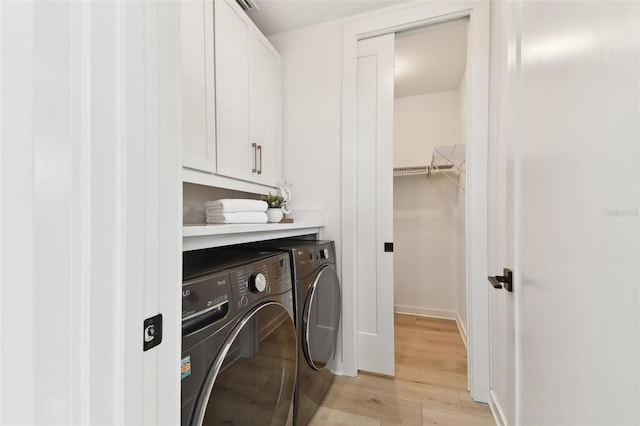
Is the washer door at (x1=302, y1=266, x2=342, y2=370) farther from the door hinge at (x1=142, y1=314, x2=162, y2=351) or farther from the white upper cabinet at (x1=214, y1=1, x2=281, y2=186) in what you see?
the door hinge at (x1=142, y1=314, x2=162, y2=351)

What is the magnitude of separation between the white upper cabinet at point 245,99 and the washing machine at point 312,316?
526 mm

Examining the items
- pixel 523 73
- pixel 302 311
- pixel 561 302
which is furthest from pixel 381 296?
pixel 523 73

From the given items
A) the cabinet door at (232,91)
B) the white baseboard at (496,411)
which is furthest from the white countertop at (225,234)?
the white baseboard at (496,411)

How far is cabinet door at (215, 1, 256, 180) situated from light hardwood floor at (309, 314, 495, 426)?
1.48m

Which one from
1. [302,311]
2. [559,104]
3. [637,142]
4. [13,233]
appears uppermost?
[559,104]

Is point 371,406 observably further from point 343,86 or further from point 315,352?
point 343,86

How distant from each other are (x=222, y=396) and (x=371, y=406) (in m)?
1.19

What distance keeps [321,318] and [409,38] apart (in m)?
2.24

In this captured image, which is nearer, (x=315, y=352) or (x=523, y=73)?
(x=523, y=73)

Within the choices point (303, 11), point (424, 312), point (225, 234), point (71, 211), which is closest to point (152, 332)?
point (71, 211)

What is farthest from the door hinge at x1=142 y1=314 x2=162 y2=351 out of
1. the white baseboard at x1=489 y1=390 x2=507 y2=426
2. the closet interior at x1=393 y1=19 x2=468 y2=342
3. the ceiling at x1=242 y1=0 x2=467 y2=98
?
the closet interior at x1=393 y1=19 x2=468 y2=342

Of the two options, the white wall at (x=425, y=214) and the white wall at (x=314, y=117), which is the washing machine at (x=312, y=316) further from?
the white wall at (x=425, y=214)

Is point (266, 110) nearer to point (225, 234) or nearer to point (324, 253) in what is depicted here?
point (324, 253)

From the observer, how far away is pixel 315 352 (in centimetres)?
144
